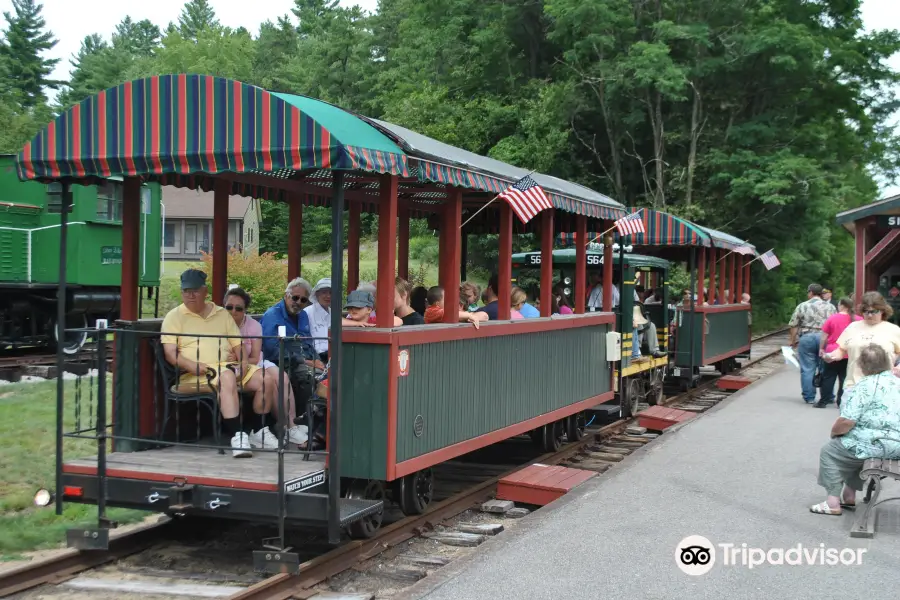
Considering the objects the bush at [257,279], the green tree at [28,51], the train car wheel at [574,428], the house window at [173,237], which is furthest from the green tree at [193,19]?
→ the train car wheel at [574,428]

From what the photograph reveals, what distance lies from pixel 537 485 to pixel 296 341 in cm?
248

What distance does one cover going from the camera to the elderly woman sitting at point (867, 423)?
687 centimetres

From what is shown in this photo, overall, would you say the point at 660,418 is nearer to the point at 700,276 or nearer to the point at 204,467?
the point at 700,276

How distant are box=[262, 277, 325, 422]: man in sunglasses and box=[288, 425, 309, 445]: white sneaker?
622mm

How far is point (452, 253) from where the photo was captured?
7.77 m

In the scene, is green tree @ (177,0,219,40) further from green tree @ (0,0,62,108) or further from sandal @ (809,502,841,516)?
sandal @ (809,502,841,516)

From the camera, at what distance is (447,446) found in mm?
7438

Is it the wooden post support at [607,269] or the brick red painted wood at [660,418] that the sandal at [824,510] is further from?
the brick red painted wood at [660,418]

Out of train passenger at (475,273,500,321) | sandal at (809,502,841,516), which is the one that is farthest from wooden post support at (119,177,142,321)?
sandal at (809,502,841,516)

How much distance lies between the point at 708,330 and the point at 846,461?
10.8 metres

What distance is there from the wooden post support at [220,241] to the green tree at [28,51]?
70.8 m

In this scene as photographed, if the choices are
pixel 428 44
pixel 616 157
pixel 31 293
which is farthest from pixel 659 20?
pixel 31 293

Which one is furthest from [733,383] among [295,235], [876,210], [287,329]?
[287,329]

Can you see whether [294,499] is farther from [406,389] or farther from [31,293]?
[31,293]
